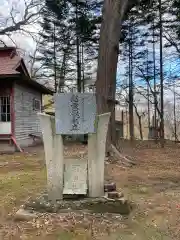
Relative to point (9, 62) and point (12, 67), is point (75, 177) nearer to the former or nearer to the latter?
point (12, 67)

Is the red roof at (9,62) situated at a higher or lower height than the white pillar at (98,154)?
higher

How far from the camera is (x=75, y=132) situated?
5309 millimetres

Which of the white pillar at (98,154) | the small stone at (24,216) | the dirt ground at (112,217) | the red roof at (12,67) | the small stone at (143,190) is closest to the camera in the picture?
the dirt ground at (112,217)

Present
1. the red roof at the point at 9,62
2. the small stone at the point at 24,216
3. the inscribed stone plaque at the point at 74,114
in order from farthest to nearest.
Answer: the red roof at the point at 9,62 → the inscribed stone plaque at the point at 74,114 → the small stone at the point at 24,216

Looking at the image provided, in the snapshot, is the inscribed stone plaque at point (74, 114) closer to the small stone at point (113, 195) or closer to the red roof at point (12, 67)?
the small stone at point (113, 195)

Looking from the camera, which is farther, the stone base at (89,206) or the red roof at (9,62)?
the red roof at (9,62)

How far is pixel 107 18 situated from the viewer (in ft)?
35.1

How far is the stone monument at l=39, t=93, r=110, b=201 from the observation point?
5332 mm

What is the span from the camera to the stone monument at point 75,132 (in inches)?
210

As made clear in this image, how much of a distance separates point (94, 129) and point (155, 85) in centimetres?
1894

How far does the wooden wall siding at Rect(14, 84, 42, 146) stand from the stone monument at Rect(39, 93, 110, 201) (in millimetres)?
10915

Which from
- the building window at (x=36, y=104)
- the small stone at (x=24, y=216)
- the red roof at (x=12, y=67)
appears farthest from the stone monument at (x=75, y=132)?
the building window at (x=36, y=104)

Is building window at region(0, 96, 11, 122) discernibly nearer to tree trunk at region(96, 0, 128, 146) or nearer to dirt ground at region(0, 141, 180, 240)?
tree trunk at region(96, 0, 128, 146)

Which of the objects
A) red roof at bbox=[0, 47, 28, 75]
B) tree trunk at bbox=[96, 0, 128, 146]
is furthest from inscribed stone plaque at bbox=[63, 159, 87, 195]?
red roof at bbox=[0, 47, 28, 75]
